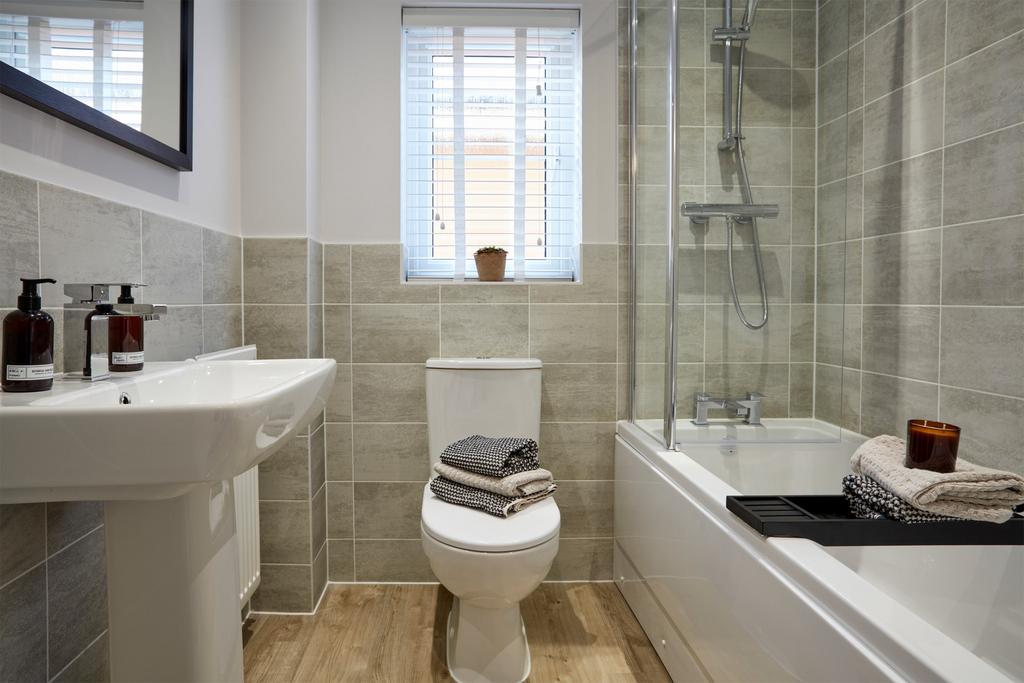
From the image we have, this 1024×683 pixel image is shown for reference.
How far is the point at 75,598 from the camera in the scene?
1146 mm

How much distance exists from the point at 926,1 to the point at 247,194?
6.87 feet

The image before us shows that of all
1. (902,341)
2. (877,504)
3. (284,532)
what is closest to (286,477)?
(284,532)

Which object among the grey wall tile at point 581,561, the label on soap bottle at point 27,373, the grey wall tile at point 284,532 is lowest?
the grey wall tile at point 581,561

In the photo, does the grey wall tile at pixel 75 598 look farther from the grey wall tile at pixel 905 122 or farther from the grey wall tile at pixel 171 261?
the grey wall tile at pixel 905 122

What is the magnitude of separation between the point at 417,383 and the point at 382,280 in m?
0.40

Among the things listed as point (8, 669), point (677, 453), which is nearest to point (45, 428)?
point (8, 669)

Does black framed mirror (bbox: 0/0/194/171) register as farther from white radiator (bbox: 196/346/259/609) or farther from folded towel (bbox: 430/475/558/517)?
folded towel (bbox: 430/475/558/517)

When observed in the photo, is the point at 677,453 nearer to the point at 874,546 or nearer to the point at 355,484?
the point at 874,546

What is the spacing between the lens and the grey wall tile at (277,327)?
1969mm

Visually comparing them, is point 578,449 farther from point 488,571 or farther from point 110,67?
point 110,67

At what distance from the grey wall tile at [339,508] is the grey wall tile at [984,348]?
1.94m

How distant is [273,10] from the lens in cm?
196

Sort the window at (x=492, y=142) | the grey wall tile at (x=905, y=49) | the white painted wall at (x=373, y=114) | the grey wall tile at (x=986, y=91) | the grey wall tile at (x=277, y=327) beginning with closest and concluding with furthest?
the grey wall tile at (x=986, y=91) < the grey wall tile at (x=905, y=49) < the grey wall tile at (x=277, y=327) < the white painted wall at (x=373, y=114) < the window at (x=492, y=142)

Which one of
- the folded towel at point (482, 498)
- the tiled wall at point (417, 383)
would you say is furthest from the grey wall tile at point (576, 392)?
the folded towel at point (482, 498)
